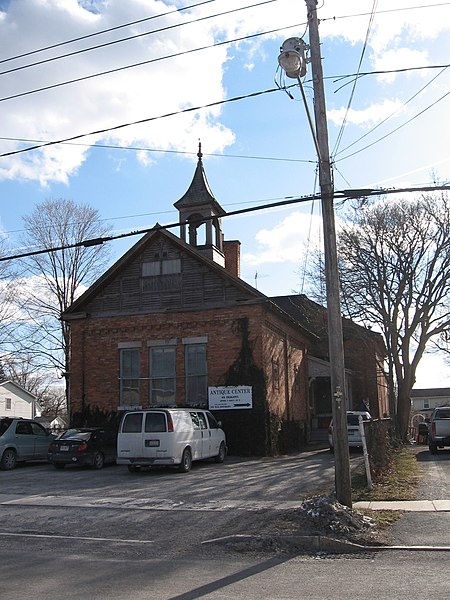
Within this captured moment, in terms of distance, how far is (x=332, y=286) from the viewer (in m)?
11.7

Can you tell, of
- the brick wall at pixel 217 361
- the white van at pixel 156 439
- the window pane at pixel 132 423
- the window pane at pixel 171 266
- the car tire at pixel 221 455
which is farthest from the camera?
the window pane at pixel 171 266

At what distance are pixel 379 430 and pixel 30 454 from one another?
1181 cm

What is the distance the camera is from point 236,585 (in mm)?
7172

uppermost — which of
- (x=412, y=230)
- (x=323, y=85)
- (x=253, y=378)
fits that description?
(x=412, y=230)

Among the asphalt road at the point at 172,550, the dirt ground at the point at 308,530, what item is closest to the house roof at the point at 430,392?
the asphalt road at the point at 172,550

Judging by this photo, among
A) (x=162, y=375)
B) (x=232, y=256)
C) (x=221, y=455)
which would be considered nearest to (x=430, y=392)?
(x=232, y=256)

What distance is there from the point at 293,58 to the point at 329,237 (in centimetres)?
335

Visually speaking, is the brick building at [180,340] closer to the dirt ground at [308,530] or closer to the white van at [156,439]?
the white van at [156,439]

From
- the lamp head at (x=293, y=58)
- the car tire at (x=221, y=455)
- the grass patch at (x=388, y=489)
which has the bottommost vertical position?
the grass patch at (x=388, y=489)

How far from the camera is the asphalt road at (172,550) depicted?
698 cm

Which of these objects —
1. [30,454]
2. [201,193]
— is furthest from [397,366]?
[30,454]

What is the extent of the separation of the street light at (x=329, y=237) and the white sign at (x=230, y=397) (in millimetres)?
12204

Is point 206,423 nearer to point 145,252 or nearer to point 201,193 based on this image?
point 145,252

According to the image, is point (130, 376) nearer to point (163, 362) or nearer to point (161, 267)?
point (163, 362)
